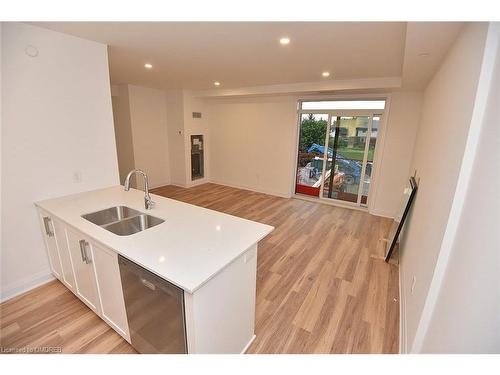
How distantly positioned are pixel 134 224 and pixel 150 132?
13.6 feet

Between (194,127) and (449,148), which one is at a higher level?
(194,127)

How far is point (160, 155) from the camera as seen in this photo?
588 cm

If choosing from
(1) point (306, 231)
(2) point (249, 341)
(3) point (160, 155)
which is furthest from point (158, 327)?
(3) point (160, 155)

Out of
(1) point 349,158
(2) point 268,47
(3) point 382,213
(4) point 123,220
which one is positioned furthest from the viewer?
(1) point 349,158

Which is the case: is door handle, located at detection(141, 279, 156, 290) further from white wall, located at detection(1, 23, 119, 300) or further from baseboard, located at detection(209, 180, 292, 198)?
baseboard, located at detection(209, 180, 292, 198)

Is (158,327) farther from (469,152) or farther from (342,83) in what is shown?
(342,83)

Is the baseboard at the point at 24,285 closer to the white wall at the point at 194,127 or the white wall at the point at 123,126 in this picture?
the white wall at the point at 123,126

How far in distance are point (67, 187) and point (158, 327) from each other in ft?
6.24

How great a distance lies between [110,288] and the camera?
1.57m

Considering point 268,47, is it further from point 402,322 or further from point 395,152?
point 395,152

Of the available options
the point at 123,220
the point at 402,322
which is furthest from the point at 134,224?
the point at 402,322

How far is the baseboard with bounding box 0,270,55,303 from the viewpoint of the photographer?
2055 mm

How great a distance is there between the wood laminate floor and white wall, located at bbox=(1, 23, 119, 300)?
19.5 inches

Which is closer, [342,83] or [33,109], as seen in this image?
[33,109]
